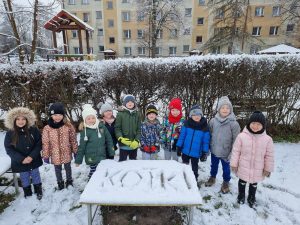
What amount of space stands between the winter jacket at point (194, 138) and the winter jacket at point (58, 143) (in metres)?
1.76

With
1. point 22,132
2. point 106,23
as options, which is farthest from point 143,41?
point 22,132

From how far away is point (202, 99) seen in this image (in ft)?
18.7

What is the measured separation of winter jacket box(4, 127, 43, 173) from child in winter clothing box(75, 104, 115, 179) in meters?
0.60

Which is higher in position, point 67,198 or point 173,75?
point 173,75

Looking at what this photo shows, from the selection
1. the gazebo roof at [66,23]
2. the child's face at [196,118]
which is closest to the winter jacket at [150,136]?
the child's face at [196,118]

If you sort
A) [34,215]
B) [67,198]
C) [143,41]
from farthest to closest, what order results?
[143,41] < [67,198] < [34,215]

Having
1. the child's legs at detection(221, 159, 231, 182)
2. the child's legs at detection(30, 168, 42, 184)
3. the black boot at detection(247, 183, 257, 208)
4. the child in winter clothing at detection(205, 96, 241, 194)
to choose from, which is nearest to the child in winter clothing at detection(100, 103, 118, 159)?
the child's legs at detection(30, 168, 42, 184)

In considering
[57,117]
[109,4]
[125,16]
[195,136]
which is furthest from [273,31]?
[57,117]

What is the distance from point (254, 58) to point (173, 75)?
1.95 m

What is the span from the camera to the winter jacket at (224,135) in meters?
3.47

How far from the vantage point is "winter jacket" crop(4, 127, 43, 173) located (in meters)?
3.25

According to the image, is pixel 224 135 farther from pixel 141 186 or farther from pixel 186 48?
pixel 186 48

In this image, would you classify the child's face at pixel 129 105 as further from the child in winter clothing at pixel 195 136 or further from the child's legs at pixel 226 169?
the child's legs at pixel 226 169

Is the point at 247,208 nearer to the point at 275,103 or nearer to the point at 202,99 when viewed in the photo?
the point at 202,99
